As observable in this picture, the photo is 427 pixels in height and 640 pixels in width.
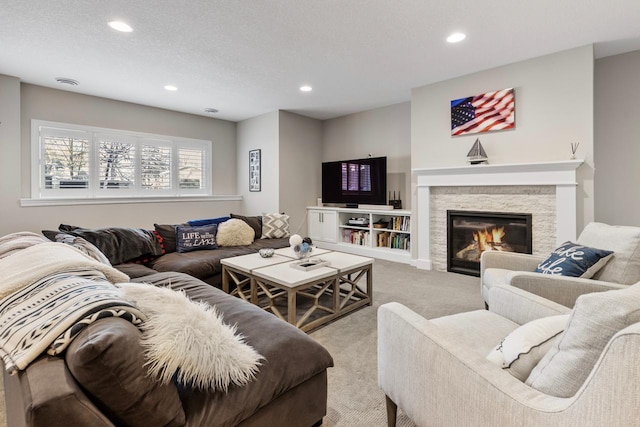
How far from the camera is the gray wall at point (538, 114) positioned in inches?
126

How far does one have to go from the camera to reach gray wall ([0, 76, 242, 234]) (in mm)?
3934

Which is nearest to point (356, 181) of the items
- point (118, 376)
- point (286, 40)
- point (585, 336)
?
point (286, 40)

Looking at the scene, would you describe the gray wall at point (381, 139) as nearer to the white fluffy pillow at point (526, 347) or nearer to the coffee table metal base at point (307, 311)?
the coffee table metal base at point (307, 311)

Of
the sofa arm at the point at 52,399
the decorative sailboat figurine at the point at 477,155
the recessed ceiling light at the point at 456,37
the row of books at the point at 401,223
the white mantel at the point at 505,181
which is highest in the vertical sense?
the recessed ceiling light at the point at 456,37

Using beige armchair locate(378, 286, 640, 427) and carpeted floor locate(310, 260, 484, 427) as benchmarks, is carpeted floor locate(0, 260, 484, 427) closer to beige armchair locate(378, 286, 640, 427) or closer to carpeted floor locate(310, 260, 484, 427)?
carpeted floor locate(310, 260, 484, 427)

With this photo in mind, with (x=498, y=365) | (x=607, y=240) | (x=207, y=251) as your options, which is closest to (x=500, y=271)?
(x=607, y=240)

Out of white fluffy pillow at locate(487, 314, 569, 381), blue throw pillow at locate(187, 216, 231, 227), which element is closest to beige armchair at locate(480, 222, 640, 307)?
white fluffy pillow at locate(487, 314, 569, 381)

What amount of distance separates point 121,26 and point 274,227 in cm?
275

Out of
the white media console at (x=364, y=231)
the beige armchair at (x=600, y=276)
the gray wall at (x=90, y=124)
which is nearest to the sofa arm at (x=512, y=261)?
the beige armchair at (x=600, y=276)

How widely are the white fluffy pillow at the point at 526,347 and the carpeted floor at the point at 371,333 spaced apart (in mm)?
724

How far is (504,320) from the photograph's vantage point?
63.2 inches

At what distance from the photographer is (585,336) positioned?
2.64 ft

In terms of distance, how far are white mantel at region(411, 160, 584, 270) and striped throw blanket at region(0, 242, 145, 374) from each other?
12.5 ft

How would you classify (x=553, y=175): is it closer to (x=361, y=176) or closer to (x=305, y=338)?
(x=361, y=176)
